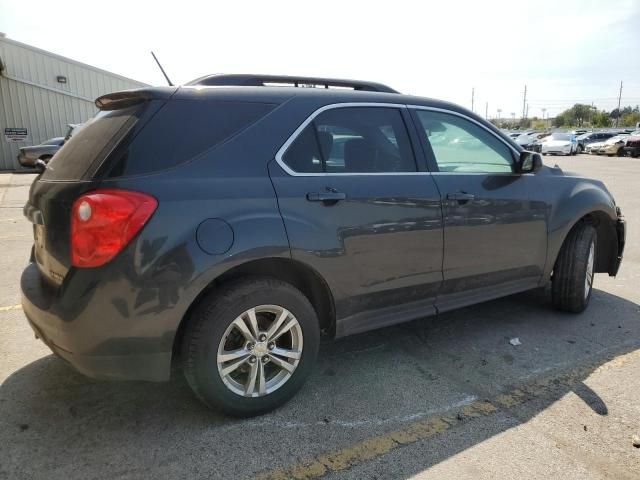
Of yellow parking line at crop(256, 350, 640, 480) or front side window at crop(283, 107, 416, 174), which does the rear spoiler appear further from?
yellow parking line at crop(256, 350, 640, 480)

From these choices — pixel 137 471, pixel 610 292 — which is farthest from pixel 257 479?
pixel 610 292

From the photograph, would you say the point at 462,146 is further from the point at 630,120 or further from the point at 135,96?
the point at 630,120

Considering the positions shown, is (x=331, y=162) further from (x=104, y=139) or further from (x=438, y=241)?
(x=104, y=139)

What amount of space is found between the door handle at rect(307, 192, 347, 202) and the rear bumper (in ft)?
3.60

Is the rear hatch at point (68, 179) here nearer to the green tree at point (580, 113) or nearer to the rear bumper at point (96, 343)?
the rear bumper at point (96, 343)

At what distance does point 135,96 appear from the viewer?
2.67m

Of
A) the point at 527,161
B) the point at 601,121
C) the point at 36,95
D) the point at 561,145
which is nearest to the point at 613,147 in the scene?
the point at 561,145

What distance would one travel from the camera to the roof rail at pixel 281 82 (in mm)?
3090

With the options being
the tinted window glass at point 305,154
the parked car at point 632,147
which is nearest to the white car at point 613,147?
the parked car at point 632,147

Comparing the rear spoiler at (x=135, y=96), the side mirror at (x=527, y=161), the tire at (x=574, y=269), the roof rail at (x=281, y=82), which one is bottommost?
the tire at (x=574, y=269)

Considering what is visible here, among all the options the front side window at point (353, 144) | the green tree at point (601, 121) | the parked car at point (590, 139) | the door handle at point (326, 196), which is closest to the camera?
the door handle at point (326, 196)

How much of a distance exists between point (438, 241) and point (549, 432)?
4.21 feet

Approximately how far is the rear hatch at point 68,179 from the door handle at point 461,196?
1.92 metres

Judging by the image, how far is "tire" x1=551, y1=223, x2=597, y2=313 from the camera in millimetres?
4297
